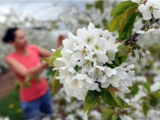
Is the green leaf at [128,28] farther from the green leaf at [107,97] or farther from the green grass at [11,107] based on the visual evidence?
the green grass at [11,107]

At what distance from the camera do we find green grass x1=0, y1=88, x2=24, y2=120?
3582 millimetres

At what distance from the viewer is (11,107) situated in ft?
13.0

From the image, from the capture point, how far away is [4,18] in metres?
5.88

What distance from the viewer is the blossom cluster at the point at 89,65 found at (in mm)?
475

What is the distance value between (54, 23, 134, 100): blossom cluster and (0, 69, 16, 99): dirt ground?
513cm

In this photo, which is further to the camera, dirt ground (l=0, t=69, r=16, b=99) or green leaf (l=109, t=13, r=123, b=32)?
dirt ground (l=0, t=69, r=16, b=99)

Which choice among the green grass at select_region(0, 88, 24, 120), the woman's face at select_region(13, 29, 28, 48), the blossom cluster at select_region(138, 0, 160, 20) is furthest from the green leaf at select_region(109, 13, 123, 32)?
the green grass at select_region(0, 88, 24, 120)

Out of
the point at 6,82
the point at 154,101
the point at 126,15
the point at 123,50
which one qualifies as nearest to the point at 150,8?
the point at 126,15

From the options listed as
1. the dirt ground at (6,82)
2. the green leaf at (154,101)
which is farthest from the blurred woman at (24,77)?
the dirt ground at (6,82)

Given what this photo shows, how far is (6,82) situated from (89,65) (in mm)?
6616

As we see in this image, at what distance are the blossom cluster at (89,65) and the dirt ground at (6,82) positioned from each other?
5.13m

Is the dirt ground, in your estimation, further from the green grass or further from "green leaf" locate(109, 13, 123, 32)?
"green leaf" locate(109, 13, 123, 32)

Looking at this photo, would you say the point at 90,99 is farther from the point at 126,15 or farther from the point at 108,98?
the point at 126,15

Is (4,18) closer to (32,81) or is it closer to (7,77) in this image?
(7,77)
